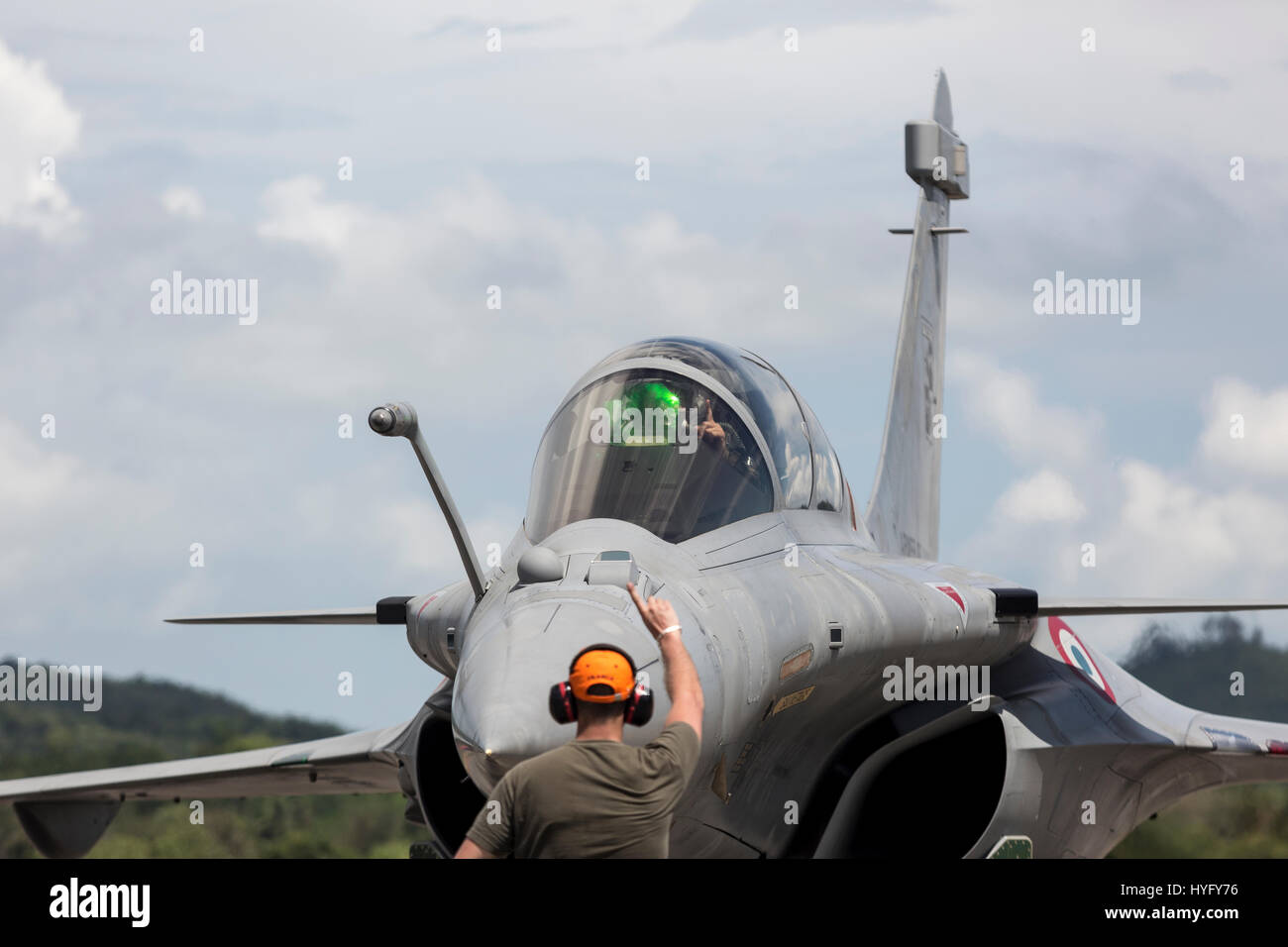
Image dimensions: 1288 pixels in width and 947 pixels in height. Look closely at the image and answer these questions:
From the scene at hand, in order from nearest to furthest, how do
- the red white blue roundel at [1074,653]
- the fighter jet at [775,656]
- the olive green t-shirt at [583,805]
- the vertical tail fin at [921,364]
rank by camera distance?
the olive green t-shirt at [583,805] → the fighter jet at [775,656] → the red white blue roundel at [1074,653] → the vertical tail fin at [921,364]

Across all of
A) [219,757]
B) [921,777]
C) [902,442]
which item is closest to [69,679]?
[219,757]

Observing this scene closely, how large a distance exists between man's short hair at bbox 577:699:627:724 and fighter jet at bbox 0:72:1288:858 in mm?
710

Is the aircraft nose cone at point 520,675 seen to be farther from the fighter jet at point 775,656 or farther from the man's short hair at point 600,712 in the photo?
the man's short hair at point 600,712

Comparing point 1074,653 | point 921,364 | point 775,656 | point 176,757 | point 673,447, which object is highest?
point 921,364

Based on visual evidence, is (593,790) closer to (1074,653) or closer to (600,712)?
(600,712)

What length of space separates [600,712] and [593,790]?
191 millimetres

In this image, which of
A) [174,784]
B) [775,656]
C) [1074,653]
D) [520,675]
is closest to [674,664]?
[520,675]

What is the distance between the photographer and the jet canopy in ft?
20.7

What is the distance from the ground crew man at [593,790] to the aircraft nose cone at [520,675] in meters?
0.66

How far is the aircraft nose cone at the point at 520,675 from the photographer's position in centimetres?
457

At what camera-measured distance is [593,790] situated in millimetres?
3783

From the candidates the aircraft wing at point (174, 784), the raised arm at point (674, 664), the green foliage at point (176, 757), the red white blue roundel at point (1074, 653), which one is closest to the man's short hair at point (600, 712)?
the raised arm at point (674, 664)

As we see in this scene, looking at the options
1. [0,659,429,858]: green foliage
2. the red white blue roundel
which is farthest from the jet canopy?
[0,659,429,858]: green foliage
